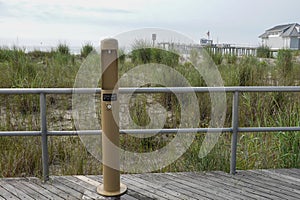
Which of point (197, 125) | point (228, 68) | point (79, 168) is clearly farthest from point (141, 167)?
point (228, 68)

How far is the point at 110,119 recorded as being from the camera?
2.34 meters

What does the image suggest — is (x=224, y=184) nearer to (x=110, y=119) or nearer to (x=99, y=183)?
(x=99, y=183)

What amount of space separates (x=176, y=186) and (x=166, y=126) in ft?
5.44

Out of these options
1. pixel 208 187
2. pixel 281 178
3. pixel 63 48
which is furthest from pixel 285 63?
pixel 63 48

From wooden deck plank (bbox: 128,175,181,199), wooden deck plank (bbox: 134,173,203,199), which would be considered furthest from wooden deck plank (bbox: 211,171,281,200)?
wooden deck plank (bbox: 128,175,181,199)

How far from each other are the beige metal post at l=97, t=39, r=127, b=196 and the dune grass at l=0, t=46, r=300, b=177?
2.62 ft

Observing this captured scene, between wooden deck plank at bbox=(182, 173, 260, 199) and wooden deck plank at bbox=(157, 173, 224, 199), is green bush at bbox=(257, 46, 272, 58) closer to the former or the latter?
wooden deck plank at bbox=(182, 173, 260, 199)

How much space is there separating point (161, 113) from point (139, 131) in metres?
1.71

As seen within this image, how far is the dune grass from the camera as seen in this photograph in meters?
3.23

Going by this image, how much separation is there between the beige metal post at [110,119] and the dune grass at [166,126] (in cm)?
80

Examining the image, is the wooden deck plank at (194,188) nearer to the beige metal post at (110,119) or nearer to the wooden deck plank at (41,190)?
the beige metal post at (110,119)

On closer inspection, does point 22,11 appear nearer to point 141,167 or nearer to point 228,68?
point 141,167

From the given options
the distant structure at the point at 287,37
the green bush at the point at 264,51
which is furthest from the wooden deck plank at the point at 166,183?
the distant structure at the point at 287,37

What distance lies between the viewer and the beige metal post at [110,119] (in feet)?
7.44
